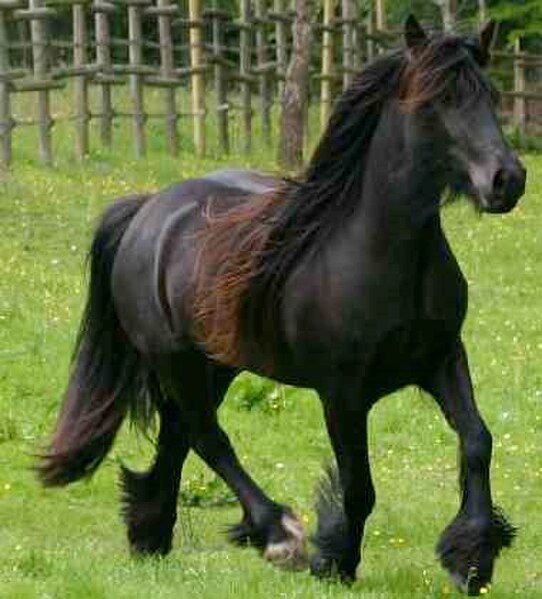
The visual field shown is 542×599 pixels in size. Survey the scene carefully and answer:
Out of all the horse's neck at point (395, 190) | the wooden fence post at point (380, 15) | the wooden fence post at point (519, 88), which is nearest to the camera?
the horse's neck at point (395, 190)

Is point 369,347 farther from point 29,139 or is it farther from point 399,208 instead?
point 29,139

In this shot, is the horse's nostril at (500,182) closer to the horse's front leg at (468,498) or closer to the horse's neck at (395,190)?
the horse's neck at (395,190)

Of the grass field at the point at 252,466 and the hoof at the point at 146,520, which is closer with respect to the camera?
the grass field at the point at 252,466

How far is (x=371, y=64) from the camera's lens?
8195mm

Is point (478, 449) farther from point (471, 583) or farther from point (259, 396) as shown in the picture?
point (259, 396)

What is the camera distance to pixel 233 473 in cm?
912

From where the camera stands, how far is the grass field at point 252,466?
7949mm

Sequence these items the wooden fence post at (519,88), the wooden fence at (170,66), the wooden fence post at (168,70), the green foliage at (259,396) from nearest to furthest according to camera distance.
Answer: the green foliage at (259,396)
the wooden fence at (170,66)
the wooden fence post at (168,70)
the wooden fence post at (519,88)

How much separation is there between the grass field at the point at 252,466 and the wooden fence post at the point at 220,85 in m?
9.15

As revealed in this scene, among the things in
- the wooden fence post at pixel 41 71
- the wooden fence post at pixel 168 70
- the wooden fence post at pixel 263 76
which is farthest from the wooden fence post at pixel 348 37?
the wooden fence post at pixel 41 71

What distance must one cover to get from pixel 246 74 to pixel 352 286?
23.5 metres

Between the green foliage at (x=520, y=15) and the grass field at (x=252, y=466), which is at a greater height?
the grass field at (x=252, y=466)

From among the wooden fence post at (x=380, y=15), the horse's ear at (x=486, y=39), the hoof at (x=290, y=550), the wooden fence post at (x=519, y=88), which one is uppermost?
the horse's ear at (x=486, y=39)

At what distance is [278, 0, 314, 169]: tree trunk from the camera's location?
26.9 metres
